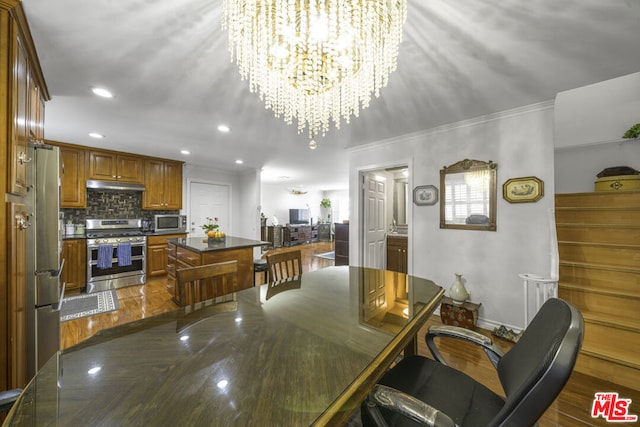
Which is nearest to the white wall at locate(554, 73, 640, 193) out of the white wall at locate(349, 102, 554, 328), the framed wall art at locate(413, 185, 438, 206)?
the white wall at locate(349, 102, 554, 328)

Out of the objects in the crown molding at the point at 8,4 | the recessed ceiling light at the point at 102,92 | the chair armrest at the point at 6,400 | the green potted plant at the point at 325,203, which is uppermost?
the recessed ceiling light at the point at 102,92

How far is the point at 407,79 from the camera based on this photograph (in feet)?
6.40

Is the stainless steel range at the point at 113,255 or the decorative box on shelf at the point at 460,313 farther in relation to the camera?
the stainless steel range at the point at 113,255

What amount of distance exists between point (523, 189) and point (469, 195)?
0.48m

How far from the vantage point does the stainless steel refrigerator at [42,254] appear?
1574mm

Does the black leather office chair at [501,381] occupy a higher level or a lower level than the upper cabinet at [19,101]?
lower

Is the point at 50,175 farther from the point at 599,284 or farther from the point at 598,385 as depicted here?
the point at 599,284

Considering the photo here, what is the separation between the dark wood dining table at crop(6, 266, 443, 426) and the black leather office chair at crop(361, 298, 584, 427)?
0.13 meters

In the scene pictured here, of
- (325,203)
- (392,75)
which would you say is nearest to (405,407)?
(392,75)

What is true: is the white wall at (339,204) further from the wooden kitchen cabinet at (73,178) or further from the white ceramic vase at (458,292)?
the wooden kitchen cabinet at (73,178)

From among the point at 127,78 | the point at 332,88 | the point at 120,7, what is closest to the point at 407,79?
the point at 332,88

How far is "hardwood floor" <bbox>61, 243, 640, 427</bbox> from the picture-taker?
5.05 ft

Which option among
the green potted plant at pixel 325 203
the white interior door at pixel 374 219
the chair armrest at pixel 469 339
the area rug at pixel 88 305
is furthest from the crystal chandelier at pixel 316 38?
the green potted plant at pixel 325 203

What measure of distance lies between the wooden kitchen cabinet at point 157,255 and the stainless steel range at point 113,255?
0.08m
